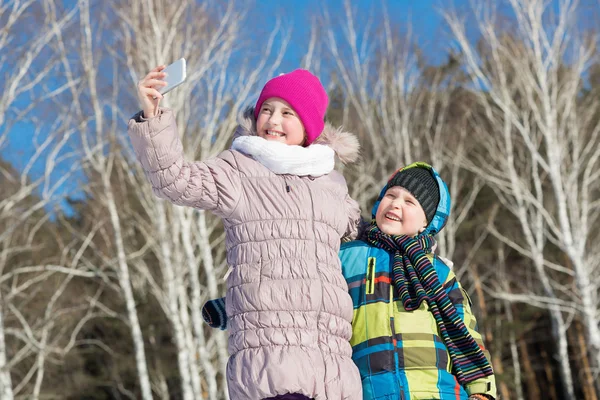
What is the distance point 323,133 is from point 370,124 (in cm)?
1244

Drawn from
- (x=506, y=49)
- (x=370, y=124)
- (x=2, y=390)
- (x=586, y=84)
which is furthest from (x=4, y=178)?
(x=586, y=84)

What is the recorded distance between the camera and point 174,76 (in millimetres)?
2164

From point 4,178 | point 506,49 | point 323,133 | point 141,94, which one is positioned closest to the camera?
point 141,94

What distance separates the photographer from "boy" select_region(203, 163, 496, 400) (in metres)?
2.60

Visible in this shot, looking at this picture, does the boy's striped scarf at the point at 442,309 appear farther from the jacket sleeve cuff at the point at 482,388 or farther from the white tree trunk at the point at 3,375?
the white tree trunk at the point at 3,375

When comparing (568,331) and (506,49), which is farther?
(568,331)

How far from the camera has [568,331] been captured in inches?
790

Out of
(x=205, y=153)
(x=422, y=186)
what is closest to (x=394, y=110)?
(x=205, y=153)

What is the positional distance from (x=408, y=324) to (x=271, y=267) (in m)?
0.64

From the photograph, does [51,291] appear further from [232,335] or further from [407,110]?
[232,335]

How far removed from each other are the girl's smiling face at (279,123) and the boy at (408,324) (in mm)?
526

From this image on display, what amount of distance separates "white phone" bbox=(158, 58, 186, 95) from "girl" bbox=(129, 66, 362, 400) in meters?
0.02

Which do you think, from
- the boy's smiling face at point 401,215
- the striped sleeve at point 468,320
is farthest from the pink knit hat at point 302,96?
the striped sleeve at point 468,320

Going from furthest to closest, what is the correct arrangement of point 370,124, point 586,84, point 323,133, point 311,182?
point 586,84 → point 370,124 → point 323,133 → point 311,182
